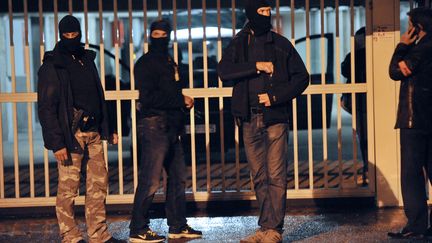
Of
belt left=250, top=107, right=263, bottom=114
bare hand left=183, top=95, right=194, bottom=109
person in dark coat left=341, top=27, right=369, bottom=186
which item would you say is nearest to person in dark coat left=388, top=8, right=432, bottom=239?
belt left=250, top=107, right=263, bottom=114

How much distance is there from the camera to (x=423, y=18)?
7543mm

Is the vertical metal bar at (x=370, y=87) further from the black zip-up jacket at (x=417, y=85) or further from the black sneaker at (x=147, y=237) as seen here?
the black sneaker at (x=147, y=237)

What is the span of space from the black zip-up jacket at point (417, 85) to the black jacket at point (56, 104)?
2571 millimetres

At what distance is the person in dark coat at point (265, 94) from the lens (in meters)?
7.32

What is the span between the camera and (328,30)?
72.2 feet

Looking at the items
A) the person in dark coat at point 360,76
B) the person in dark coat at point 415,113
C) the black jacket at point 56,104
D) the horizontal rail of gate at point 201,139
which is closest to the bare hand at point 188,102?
the black jacket at point 56,104

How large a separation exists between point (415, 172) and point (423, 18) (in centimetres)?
123

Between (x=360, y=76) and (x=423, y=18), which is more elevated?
(x=423, y=18)

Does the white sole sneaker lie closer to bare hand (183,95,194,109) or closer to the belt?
bare hand (183,95,194,109)

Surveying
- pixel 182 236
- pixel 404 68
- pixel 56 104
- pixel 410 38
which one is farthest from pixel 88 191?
pixel 410 38

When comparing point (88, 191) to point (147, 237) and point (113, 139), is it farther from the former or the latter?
point (147, 237)

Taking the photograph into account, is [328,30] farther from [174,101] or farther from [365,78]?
[174,101]

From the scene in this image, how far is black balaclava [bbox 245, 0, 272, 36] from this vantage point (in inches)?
289

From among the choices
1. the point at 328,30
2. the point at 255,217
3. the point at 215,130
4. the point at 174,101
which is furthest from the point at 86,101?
the point at 328,30
